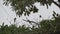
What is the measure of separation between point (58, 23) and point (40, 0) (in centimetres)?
156

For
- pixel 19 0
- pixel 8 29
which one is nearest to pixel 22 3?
pixel 19 0

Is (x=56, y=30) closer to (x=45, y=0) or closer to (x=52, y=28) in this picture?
(x=52, y=28)

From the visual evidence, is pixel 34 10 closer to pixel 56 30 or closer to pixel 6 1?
pixel 6 1

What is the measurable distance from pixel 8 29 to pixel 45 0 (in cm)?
429

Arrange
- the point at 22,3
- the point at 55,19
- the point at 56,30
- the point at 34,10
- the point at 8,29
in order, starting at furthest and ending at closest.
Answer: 1. the point at 8,29
2. the point at 34,10
3. the point at 22,3
4. the point at 55,19
5. the point at 56,30

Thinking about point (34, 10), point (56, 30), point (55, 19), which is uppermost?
point (34, 10)

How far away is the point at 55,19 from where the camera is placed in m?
5.05

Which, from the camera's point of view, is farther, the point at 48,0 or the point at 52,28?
the point at 48,0

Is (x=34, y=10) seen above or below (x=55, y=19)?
above

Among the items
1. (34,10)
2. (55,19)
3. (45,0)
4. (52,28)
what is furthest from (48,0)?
(52,28)

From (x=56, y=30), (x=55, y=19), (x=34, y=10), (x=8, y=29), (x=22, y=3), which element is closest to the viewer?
(x=56, y=30)

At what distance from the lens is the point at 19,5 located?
239 inches

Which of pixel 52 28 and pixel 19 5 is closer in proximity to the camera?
pixel 52 28

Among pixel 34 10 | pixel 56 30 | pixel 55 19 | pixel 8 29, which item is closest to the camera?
pixel 56 30
